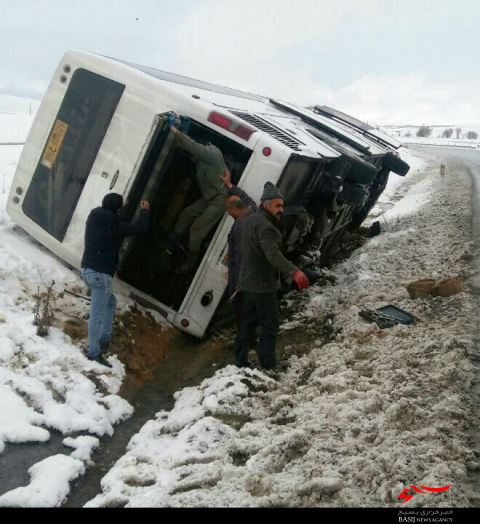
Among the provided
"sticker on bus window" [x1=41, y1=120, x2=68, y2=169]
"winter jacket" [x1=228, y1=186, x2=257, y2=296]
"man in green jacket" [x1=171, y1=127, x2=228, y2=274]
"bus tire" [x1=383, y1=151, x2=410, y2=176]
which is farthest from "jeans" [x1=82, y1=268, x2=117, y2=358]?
"bus tire" [x1=383, y1=151, x2=410, y2=176]

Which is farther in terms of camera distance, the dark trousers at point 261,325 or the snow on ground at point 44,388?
the dark trousers at point 261,325

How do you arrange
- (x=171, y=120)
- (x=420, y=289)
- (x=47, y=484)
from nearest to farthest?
(x=47, y=484), (x=171, y=120), (x=420, y=289)

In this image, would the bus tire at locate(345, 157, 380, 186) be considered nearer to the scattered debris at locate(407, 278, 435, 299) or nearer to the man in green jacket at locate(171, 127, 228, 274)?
the scattered debris at locate(407, 278, 435, 299)

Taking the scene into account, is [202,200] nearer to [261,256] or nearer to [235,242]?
[235,242]

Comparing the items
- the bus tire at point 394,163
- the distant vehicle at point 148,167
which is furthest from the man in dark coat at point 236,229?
the bus tire at point 394,163

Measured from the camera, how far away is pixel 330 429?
3.15 m

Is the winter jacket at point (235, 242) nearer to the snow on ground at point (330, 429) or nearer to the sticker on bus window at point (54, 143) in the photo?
the snow on ground at point (330, 429)

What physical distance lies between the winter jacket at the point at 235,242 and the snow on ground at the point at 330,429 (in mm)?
768

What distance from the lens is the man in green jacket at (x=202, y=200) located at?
4273 mm

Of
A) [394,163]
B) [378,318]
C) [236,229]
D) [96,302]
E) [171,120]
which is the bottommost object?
[96,302]

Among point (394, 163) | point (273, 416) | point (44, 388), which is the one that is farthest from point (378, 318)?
point (394, 163)

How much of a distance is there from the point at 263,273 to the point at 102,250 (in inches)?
53.6

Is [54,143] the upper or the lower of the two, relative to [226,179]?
lower

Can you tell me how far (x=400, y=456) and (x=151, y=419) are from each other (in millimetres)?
1933
